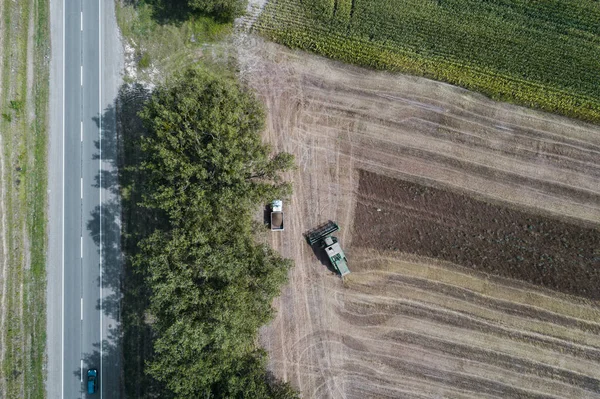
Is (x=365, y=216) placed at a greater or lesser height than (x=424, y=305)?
greater

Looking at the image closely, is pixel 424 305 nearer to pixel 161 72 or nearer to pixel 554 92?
pixel 554 92

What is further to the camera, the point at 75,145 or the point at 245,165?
the point at 75,145

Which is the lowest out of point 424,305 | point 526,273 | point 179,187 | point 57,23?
point 424,305

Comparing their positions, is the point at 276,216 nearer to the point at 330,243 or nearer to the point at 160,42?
the point at 330,243

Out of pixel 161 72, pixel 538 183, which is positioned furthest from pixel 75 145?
pixel 538 183

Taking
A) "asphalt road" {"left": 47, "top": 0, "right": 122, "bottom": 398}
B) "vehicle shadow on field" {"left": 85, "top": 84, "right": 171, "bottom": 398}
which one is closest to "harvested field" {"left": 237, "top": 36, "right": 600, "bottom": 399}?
"vehicle shadow on field" {"left": 85, "top": 84, "right": 171, "bottom": 398}

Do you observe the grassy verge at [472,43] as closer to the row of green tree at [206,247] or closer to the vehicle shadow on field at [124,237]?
the row of green tree at [206,247]
